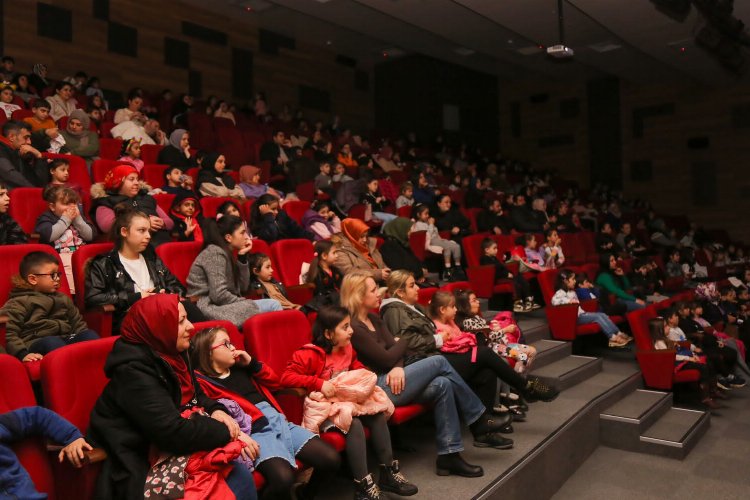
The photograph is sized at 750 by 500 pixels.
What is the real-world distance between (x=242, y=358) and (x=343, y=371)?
14.0 inches

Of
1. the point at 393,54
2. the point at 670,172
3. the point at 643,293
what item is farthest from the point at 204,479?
the point at 670,172

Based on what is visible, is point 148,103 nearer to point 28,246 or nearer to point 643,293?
point 28,246

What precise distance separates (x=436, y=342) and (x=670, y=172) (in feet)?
22.7

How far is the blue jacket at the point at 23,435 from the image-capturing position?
1.06m

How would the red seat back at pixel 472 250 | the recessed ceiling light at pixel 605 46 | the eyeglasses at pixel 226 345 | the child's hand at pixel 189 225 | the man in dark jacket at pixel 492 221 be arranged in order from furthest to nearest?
the recessed ceiling light at pixel 605 46, the man in dark jacket at pixel 492 221, the red seat back at pixel 472 250, the child's hand at pixel 189 225, the eyeglasses at pixel 226 345

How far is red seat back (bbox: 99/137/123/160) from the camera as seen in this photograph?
12.0ft

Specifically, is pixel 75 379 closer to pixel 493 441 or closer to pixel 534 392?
pixel 493 441

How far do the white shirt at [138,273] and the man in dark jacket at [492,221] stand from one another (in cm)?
324

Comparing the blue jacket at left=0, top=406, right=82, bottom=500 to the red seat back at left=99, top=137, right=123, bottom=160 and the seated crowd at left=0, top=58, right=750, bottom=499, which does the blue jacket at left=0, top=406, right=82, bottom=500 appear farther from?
the red seat back at left=99, top=137, right=123, bottom=160

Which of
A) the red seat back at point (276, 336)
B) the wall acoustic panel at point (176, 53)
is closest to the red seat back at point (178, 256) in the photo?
the red seat back at point (276, 336)

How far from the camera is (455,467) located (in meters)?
1.83

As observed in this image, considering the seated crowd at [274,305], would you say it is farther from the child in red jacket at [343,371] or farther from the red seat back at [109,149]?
the red seat back at [109,149]

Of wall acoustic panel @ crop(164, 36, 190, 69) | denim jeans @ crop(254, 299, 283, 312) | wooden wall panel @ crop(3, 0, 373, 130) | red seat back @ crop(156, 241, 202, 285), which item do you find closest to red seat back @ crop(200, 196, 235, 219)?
red seat back @ crop(156, 241, 202, 285)

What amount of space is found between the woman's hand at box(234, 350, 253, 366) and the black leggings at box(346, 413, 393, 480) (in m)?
0.33
